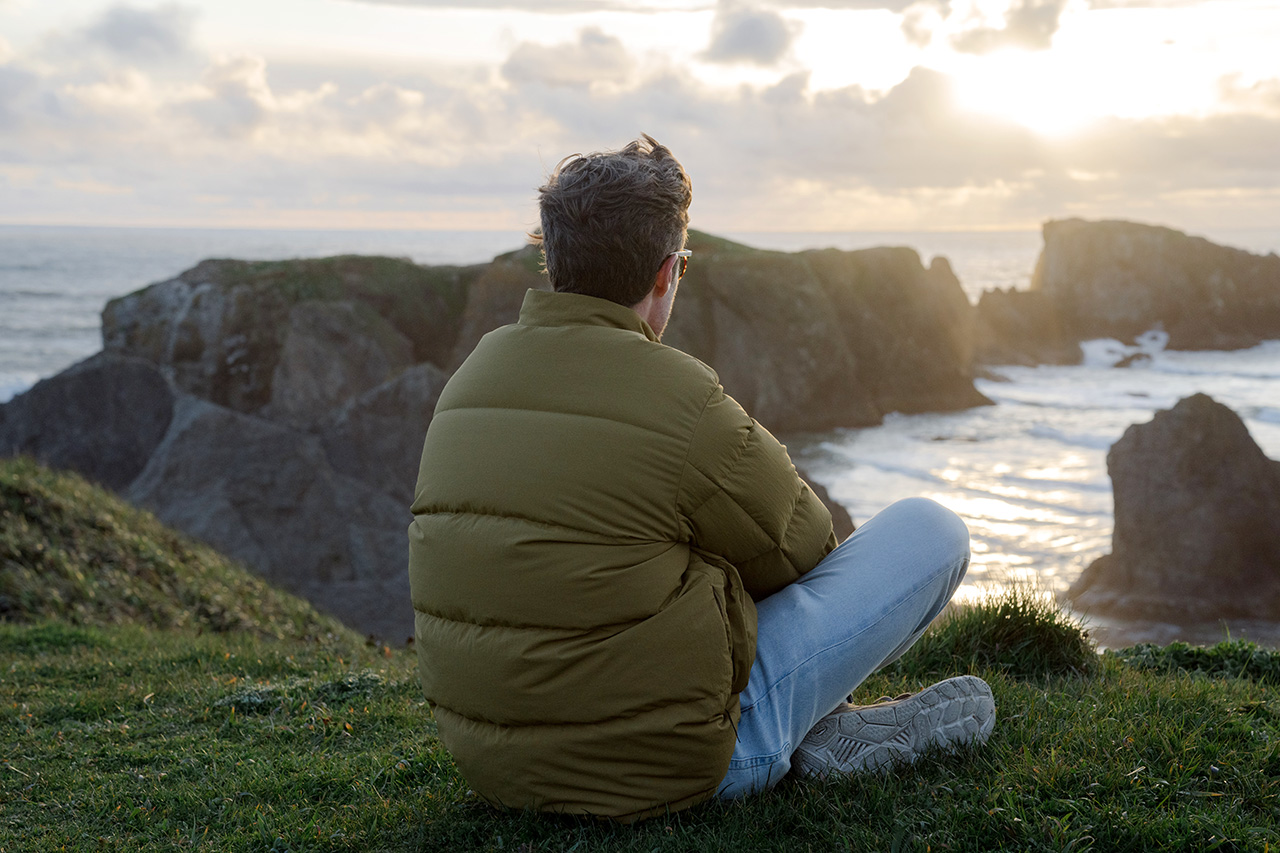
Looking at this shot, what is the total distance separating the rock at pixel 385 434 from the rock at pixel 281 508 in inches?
36.3

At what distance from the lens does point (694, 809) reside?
2.62 metres

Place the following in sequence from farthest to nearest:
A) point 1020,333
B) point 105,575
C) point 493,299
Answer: point 1020,333
point 493,299
point 105,575

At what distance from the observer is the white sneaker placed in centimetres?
280

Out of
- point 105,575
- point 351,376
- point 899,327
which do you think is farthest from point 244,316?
point 899,327

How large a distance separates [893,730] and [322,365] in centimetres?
2396

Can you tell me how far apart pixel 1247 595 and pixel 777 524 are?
52.1ft

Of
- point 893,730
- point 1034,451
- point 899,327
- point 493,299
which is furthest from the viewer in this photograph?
point 899,327

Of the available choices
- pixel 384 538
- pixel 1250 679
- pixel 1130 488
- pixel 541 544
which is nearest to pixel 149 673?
pixel 541 544

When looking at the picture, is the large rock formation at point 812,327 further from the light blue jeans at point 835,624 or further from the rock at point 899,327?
the light blue jeans at point 835,624

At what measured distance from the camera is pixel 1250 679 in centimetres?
416

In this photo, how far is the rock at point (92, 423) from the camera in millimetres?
17016

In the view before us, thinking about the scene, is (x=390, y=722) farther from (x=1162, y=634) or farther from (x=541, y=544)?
(x=1162, y=634)

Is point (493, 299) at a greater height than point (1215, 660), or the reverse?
point (493, 299)

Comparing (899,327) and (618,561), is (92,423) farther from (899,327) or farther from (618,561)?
(899,327)
